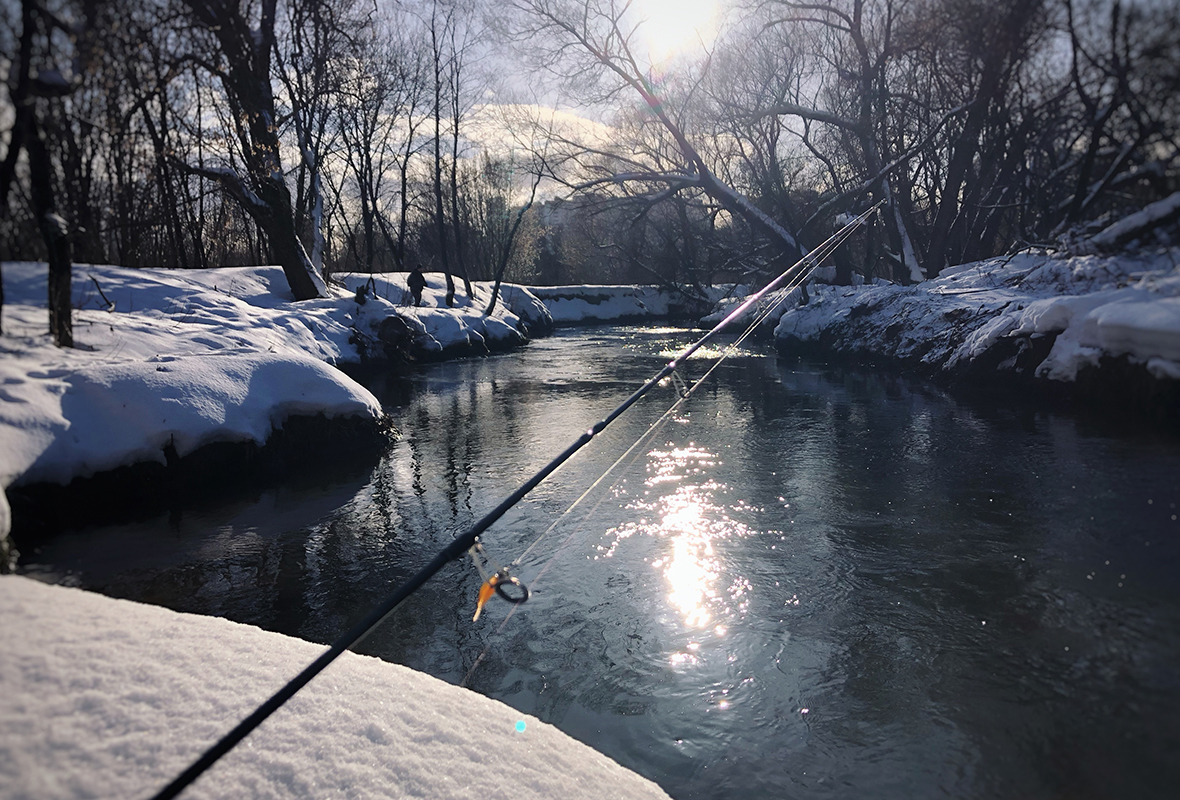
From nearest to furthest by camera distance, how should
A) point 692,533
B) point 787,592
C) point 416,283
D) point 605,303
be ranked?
point 787,592 < point 692,533 < point 416,283 < point 605,303

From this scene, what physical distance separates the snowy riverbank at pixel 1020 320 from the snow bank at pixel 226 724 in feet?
7.28

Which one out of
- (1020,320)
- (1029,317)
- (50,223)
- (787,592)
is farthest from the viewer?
(1020,320)

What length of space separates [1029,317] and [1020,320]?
1.37 metres

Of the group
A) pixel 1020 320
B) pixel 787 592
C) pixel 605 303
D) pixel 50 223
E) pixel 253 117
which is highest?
pixel 253 117

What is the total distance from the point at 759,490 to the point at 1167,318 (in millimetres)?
3452

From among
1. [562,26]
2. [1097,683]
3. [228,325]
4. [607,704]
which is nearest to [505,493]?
[607,704]

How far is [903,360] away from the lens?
10719 mm

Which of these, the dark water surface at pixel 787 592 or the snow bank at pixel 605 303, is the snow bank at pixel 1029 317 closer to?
the dark water surface at pixel 787 592

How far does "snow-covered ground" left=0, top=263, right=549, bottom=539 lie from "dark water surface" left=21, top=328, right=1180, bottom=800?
674mm

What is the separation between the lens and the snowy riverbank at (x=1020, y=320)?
2076mm

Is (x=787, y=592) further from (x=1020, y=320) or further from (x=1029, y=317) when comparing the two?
(x=1020, y=320)

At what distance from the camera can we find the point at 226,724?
5.88 feet

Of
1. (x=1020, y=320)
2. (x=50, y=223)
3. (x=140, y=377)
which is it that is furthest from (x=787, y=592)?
(x=140, y=377)

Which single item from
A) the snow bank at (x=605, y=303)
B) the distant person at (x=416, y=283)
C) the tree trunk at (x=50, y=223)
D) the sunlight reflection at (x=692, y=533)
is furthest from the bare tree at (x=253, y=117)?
the snow bank at (x=605, y=303)
